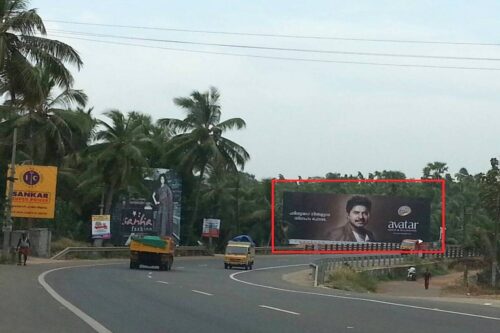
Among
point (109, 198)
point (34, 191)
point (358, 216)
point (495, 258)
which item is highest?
point (358, 216)

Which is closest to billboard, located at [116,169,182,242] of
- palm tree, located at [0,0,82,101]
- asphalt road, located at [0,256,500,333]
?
palm tree, located at [0,0,82,101]

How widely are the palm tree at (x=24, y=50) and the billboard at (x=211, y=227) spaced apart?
4018 centimetres

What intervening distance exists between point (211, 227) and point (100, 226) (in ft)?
54.8

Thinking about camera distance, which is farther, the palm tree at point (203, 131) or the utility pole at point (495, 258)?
the palm tree at point (203, 131)

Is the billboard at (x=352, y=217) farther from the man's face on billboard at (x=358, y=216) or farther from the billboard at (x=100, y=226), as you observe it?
the billboard at (x=100, y=226)

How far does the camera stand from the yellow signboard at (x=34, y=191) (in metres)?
48.0

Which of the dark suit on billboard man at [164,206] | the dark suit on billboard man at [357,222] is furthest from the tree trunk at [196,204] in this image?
the dark suit on billboard man at [357,222]

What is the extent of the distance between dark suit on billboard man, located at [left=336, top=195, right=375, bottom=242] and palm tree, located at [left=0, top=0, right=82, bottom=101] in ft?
165

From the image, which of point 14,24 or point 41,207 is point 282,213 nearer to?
point 41,207

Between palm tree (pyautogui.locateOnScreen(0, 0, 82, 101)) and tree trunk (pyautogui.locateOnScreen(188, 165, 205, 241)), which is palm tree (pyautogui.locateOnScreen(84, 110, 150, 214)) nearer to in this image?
tree trunk (pyautogui.locateOnScreen(188, 165, 205, 241))

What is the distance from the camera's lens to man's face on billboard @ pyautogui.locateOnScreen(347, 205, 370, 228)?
7879 centimetres

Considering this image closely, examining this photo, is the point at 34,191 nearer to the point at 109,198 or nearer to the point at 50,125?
the point at 50,125

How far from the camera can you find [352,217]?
78.8m

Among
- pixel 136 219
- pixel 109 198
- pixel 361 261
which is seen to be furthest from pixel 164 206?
pixel 361 261
